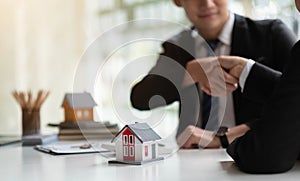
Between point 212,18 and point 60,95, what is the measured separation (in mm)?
2272

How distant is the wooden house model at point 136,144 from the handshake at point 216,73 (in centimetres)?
28

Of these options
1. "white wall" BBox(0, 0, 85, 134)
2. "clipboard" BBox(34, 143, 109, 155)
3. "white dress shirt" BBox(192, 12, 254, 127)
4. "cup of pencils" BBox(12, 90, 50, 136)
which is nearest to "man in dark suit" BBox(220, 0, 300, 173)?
"clipboard" BBox(34, 143, 109, 155)

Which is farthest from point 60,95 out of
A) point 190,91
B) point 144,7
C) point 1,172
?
point 1,172

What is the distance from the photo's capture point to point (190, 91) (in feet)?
4.36

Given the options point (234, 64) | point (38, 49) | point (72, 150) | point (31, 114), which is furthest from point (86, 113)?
point (38, 49)

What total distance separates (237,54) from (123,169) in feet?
2.75

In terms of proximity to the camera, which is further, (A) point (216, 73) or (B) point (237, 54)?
(B) point (237, 54)

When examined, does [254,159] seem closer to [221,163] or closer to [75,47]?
[221,163]

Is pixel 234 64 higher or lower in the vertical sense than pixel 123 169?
higher

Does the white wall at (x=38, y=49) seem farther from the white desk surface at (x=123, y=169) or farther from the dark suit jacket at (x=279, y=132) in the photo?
the dark suit jacket at (x=279, y=132)

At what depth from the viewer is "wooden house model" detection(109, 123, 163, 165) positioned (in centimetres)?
102

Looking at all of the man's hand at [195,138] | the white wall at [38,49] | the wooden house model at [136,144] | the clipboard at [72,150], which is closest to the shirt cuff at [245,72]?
the man's hand at [195,138]

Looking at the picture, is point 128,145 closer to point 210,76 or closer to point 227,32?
point 210,76

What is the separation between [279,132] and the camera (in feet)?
2.83
